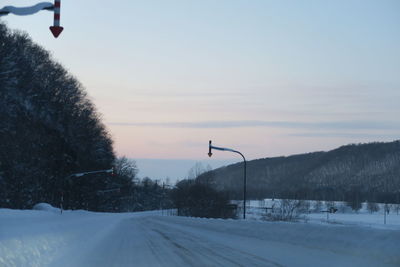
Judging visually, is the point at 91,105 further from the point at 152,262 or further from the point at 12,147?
the point at 152,262

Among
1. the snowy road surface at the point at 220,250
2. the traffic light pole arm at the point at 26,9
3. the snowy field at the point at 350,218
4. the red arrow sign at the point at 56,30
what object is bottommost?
the snowy field at the point at 350,218

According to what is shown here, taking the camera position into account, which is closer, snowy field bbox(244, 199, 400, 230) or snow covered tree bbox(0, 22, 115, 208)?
snow covered tree bbox(0, 22, 115, 208)

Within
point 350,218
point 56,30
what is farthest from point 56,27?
point 350,218

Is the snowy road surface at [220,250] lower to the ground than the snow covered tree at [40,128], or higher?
lower

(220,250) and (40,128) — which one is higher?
(40,128)

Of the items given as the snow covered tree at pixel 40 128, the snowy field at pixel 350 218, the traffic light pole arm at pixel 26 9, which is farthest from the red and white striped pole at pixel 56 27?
the snow covered tree at pixel 40 128

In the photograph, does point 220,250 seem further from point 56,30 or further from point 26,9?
point 26,9

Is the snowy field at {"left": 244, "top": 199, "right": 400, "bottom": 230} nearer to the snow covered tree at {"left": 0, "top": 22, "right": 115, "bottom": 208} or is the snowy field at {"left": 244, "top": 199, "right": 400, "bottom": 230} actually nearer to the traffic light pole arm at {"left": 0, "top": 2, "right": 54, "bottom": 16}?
the snow covered tree at {"left": 0, "top": 22, "right": 115, "bottom": 208}

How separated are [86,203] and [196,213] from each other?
21.1 metres

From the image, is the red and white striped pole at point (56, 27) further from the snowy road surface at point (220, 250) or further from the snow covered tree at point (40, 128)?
the snow covered tree at point (40, 128)

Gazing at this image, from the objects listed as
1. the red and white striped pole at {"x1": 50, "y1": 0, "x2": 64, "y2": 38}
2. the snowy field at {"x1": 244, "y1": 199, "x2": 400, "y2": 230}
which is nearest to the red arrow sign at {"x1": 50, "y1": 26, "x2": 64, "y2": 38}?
the red and white striped pole at {"x1": 50, "y1": 0, "x2": 64, "y2": 38}

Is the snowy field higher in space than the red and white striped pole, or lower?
lower

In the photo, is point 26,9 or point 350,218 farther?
point 350,218

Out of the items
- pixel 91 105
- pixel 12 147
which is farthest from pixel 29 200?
pixel 91 105
